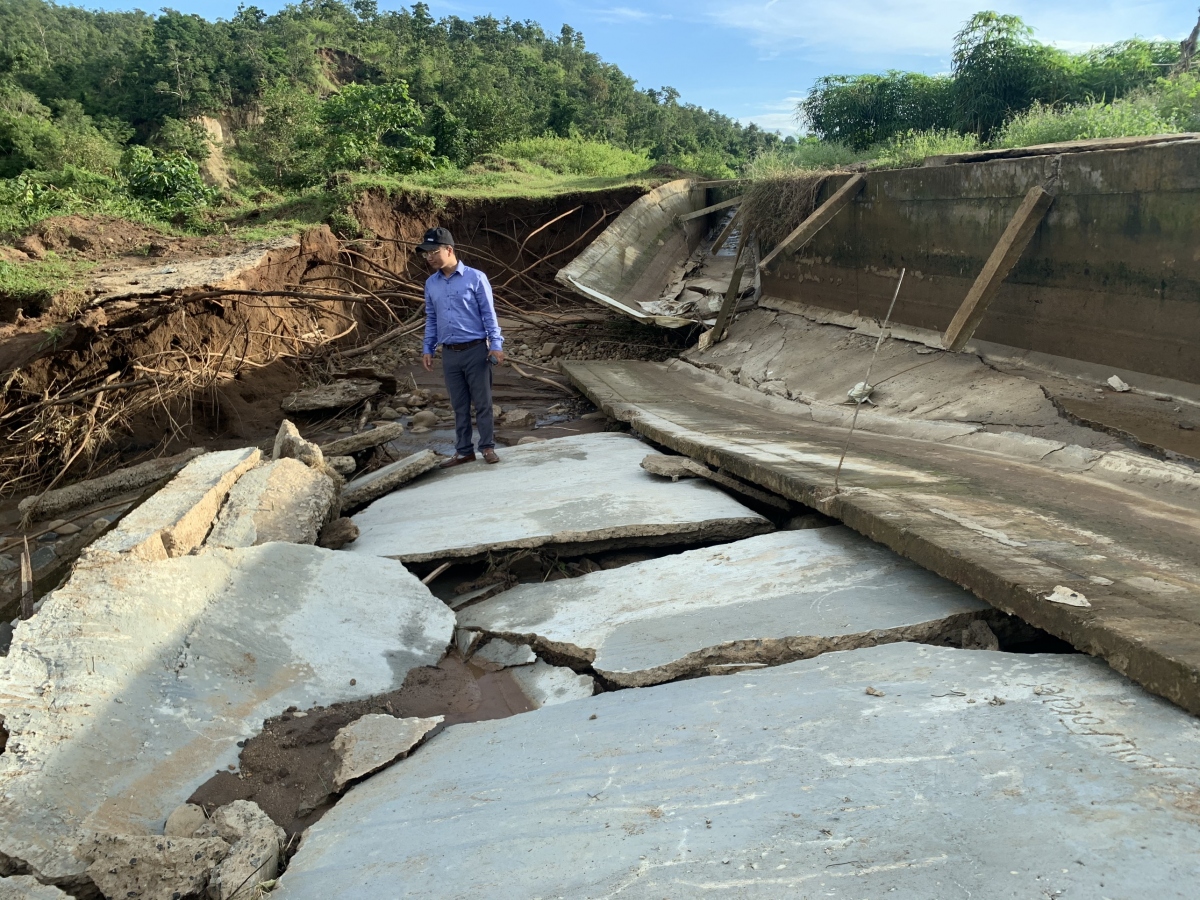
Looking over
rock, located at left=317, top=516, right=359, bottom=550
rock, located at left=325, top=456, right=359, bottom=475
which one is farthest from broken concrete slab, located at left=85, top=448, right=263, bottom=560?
rock, located at left=325, top=456, right=359, bottom=475

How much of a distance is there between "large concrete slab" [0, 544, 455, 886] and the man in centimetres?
226

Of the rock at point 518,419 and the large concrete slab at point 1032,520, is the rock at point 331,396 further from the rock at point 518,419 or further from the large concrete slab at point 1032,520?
the large concrete slab at point 1032,520

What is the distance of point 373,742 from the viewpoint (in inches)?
109

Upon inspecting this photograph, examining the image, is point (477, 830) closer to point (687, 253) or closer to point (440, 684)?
point (440, 684)

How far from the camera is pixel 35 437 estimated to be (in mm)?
6477

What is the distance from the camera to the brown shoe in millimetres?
5920

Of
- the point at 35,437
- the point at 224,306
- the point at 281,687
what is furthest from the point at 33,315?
the point at 281,687

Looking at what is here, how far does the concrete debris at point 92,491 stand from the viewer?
5.96 meters

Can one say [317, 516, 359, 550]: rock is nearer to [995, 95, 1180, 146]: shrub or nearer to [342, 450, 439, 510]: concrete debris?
[342, 450, 439, 510]: concrete debris

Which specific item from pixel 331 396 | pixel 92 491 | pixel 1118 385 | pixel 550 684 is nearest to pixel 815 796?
pixel 550 684

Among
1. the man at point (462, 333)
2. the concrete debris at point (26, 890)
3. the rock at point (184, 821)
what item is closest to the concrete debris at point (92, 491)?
the man at point (462, 333)

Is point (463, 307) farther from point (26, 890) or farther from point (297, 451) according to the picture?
point (26, 890)

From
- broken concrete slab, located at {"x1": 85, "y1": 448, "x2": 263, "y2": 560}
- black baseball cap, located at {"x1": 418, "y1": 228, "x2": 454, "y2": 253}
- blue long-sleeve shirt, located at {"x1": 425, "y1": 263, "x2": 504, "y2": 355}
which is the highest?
black baseball cap, located at {"x1": 418, "y1": 228, "x2": 454, "y2": 253}

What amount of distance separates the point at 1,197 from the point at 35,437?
8.50 metres
